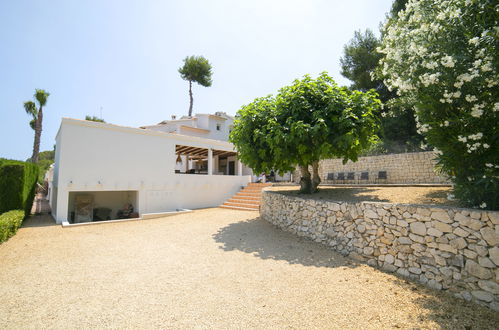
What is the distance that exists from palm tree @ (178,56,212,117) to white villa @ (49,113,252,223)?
1810cm

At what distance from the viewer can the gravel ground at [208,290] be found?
330cm

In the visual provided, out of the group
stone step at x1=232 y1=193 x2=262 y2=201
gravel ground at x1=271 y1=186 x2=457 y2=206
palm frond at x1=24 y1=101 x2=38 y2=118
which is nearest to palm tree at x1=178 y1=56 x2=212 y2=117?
palm frond at x1=24 y1=101 x2=38 y2=118

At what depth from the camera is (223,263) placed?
5523mm

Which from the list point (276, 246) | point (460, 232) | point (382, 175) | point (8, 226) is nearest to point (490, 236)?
point (460, 232)

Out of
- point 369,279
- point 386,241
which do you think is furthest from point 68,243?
point 386,241

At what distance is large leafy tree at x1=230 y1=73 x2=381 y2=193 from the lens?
298 inches

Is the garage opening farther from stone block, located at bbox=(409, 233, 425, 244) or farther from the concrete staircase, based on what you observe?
stone block, located at bbox=(409, 233, 425, 244)

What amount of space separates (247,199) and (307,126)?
828 centimetres

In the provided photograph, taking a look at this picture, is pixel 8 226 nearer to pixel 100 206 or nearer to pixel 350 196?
pixel 100 206

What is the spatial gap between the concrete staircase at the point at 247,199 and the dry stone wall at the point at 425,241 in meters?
6.72

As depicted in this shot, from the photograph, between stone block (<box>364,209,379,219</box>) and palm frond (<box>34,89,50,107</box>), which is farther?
palm frond (<box>34,89,50,107</box>)

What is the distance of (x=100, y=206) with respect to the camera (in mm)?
13977

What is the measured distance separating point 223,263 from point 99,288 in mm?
2528

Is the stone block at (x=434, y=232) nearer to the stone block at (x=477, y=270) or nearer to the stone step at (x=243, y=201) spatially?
the stone block at (x=477, y=270)
